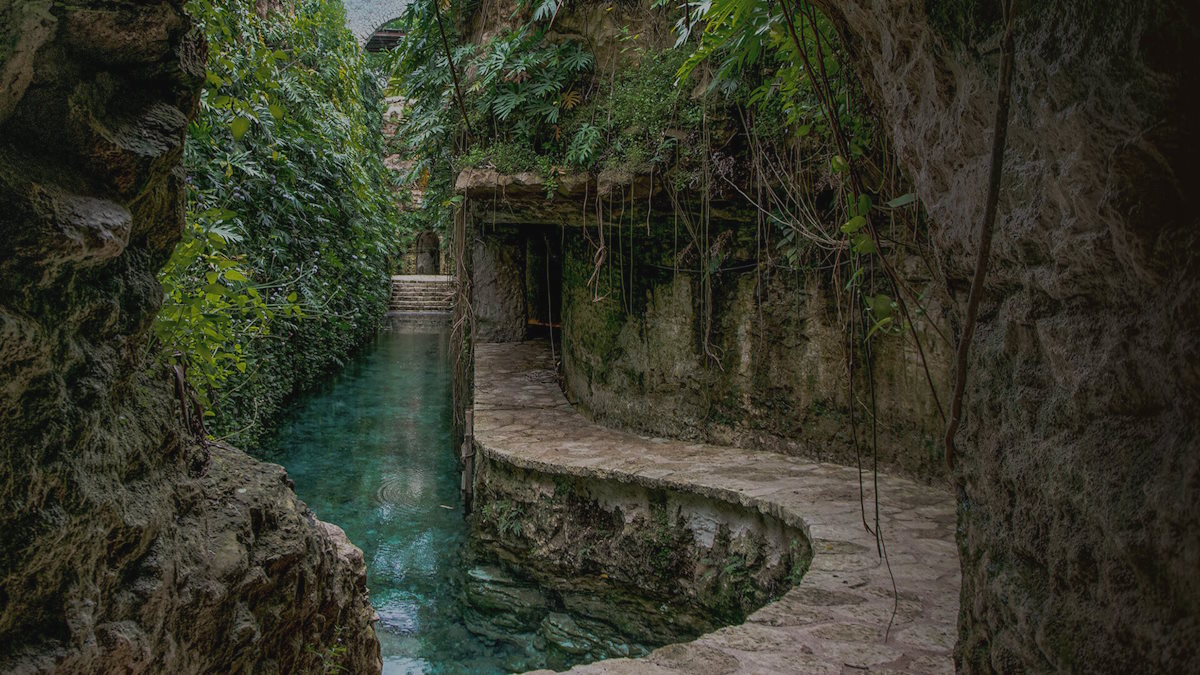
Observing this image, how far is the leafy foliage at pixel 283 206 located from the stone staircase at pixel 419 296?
7.70 m

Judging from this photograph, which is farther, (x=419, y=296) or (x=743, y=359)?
(x=419, y=296)

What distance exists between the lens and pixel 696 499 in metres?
5.00

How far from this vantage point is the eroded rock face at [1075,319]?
102cm

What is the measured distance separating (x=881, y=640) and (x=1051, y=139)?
2207 mm

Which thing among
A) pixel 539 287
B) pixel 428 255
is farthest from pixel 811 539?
pixel 428 255

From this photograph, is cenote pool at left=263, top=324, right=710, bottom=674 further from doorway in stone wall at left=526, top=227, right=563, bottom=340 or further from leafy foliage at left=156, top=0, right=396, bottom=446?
doorway in stone wall at left=526, top=227, right=563, bottom=340

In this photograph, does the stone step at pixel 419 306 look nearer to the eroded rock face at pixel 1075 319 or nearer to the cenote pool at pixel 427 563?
the cenote pool at pixel 427 563

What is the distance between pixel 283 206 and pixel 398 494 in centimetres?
350

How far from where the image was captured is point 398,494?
8.02 metres

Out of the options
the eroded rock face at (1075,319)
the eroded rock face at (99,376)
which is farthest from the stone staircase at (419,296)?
the eroded rock face at (1075,319)

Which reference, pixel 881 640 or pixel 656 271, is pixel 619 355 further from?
pixel 881 640

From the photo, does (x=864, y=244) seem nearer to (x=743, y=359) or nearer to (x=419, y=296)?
(x=743, y=359)

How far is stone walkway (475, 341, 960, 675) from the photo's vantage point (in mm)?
2674

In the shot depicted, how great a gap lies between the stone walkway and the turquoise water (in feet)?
4.03
